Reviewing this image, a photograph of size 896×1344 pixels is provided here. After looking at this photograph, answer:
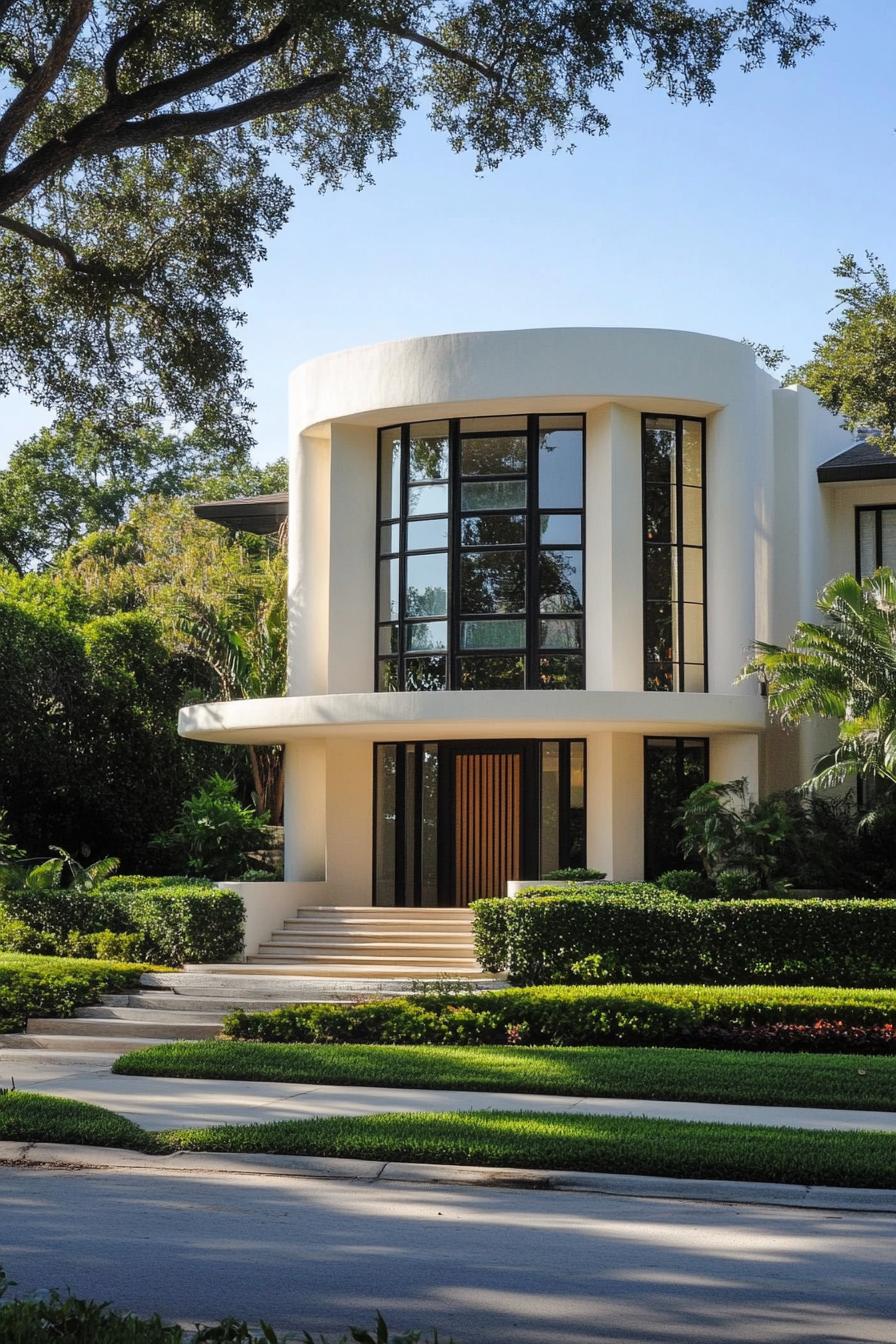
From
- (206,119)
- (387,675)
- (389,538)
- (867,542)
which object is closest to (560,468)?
(389,538)

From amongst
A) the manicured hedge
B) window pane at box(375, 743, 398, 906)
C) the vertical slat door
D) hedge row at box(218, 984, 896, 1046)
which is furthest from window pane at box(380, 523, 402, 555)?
hedge row at box(218, 984, 896, 1046)

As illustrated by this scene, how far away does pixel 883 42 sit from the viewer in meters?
14.5

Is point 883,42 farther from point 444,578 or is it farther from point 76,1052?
point 76,1052

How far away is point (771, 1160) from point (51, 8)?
1200cm

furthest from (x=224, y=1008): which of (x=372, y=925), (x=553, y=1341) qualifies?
(x=553, y=1341)

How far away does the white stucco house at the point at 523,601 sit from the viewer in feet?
72.5

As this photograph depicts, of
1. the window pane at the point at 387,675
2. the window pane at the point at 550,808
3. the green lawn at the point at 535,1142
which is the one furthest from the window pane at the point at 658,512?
the green lawn at the point at 535,1142

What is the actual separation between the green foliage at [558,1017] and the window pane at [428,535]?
355 inches

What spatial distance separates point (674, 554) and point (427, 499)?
151 inches

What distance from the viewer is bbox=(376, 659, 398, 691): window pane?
2330cm

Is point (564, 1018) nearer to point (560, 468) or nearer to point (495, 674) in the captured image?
point (495, 674)

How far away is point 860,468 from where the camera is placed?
2458cm

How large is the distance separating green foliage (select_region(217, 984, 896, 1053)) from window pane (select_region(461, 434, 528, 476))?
9554mm

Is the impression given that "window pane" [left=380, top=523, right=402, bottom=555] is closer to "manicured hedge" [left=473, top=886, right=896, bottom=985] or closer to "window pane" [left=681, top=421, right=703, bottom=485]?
"window pane" [left=681, top=421, right=703, bottom=485]
